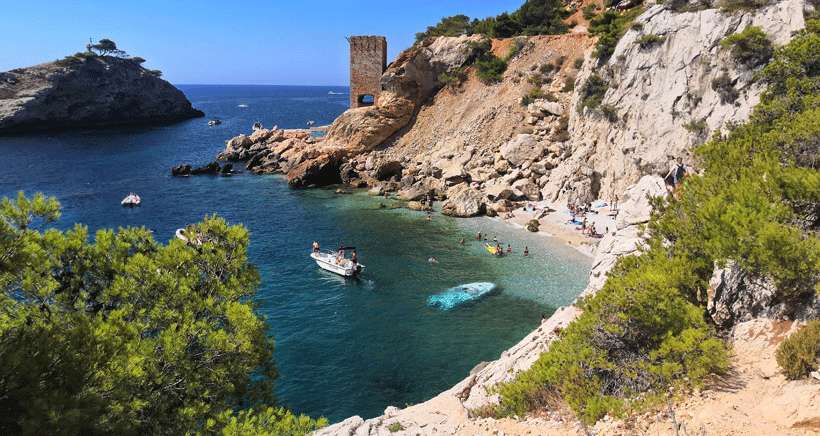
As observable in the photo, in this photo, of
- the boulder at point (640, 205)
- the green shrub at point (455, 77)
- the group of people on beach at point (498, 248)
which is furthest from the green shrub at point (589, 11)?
the group of people on beach at point (498, 248)

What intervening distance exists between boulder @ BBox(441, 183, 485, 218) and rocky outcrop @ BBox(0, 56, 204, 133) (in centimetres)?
8670

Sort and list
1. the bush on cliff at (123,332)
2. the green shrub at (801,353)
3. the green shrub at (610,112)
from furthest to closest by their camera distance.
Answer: the green shrub at (610,112)
the green shrub at (801,353)
the bush on cliff at (123,332)

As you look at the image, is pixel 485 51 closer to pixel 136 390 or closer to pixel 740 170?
pixel 740 170

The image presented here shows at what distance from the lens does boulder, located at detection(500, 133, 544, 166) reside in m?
43.8

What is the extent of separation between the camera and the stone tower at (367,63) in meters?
58.5

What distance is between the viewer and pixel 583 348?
10375mm

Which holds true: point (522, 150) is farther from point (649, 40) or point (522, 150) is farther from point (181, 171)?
point (181, 171)

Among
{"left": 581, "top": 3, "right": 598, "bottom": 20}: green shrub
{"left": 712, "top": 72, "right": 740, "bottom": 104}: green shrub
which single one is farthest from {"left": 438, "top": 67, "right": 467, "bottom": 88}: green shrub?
{"left": 712, "top": 72, "right": 740, "bottom": 104}: green shrub

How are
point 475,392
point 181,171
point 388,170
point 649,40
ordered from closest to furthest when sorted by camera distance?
point 475,392 < point 649,40 < point 388,170 < point 181,171

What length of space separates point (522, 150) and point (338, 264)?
2318 centimetres

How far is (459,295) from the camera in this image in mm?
25703

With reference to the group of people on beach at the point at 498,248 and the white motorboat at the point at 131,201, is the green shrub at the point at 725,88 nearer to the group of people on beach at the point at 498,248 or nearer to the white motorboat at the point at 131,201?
the group of people on beach at the point at 498,248

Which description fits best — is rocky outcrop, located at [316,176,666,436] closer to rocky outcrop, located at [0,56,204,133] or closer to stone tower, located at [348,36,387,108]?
stone tower, located at [348,36,387,108]

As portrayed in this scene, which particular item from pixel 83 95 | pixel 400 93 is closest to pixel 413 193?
pixel 400 93
